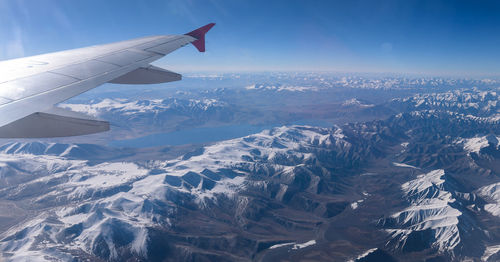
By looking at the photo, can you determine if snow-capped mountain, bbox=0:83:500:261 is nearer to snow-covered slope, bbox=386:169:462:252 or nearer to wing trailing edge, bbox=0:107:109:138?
snow-covered slope, bbox=386:169:462:252

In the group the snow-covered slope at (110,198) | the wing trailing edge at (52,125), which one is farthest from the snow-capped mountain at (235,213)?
the wing trailing edge at (52,125)

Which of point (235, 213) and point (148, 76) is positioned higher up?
point (148, 76)

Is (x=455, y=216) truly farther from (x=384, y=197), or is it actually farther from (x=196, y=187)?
(x=196, y=187)

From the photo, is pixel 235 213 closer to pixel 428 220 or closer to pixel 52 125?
pixel 428 220

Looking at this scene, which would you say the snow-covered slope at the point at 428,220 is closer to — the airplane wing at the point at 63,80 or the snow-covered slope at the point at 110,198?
the snow-covered slope at the point at 110,198

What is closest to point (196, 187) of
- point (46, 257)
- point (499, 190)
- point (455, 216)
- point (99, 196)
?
point (99, 196)

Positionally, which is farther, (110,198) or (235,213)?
(235,213)

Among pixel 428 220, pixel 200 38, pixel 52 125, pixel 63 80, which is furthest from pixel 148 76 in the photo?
pixel 428 220

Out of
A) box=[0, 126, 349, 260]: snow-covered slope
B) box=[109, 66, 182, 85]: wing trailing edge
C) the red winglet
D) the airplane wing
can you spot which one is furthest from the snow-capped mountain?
box=[109, 66, 182, 85]: wing trailing edge
